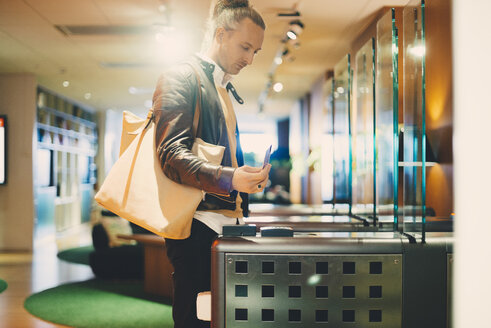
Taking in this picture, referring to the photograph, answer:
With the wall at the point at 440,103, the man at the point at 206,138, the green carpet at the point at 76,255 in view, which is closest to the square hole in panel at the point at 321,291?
the man at the point at 206,138

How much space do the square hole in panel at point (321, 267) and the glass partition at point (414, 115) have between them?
0.92ft

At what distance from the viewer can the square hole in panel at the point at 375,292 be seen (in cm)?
96

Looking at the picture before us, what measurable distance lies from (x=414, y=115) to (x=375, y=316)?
1.71ft

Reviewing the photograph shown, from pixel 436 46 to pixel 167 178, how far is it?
3487 mm

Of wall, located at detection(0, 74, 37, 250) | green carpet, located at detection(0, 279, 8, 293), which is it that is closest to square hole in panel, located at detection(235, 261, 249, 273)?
green carpet, located at detection(0, 279, 8, 293)

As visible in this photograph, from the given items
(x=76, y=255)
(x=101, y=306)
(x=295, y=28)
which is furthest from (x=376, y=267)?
(x=76, y=255)

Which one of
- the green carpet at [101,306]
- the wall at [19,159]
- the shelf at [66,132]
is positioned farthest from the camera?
the shelf at [66,132]

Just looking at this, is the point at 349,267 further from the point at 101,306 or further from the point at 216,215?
the point at 101,306

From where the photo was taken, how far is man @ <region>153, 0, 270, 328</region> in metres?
0.95

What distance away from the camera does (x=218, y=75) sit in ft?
3.81
